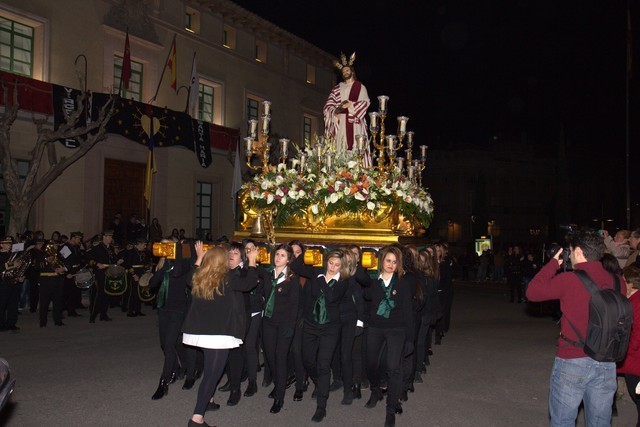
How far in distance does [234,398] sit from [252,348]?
726 mm

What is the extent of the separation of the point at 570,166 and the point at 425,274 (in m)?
58.2

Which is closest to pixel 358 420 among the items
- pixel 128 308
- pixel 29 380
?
pixel 29 380

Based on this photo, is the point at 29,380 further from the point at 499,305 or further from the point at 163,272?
the point at 499,305

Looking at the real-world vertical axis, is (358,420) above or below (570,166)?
below

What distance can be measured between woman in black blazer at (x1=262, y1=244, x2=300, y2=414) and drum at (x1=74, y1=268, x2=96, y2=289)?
7.57m

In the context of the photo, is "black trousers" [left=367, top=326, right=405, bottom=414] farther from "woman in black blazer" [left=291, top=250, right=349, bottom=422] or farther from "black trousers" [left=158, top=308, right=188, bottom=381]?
"black trousers" [left=158, top=308, right=188, bottom=381]

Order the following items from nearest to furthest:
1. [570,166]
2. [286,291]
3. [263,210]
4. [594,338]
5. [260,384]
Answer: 1. [594,338]
2. [286,291]
3. [260,384]
4. [263,210]
5. [570,166]

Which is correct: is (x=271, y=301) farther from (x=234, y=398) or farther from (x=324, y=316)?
(x=234, y=398)

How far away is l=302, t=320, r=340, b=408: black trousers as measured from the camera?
255 inches

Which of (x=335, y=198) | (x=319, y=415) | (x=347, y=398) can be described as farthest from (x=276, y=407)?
(x=335, y=198)

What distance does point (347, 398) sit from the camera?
7.04 meters

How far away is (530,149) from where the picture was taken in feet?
198

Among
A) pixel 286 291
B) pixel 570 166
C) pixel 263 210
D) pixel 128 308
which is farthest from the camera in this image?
pixel 570 166

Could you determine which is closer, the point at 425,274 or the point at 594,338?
the point at 594,338
